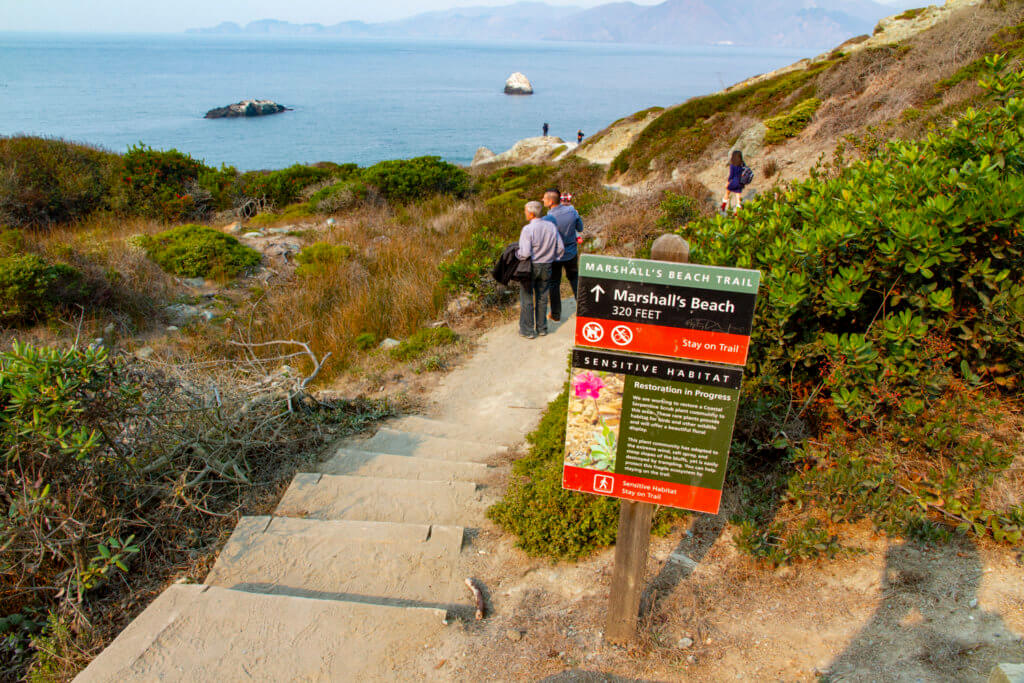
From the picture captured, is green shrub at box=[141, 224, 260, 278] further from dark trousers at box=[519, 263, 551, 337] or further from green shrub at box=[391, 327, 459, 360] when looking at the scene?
dark trousers at box=[519, 263, 551, 337]

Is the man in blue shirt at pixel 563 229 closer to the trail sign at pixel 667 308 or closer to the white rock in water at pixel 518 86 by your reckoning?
the trail sign at pixel 667 308

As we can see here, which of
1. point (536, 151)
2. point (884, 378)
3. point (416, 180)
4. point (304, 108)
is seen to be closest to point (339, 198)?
point (416, 180)

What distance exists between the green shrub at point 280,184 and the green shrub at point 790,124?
14059mm

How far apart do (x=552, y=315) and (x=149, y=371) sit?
5.41 meters

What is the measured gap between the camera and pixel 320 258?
1236 cm

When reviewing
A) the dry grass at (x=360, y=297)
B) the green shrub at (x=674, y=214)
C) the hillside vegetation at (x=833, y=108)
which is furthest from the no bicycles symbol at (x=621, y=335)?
the hillside vegetation at (x=833, y=108)

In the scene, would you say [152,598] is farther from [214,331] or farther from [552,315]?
[214,331]

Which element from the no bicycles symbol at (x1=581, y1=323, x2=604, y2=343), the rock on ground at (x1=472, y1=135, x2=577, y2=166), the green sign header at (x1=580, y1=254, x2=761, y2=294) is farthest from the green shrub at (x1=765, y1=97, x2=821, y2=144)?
the no bicycles symbol at (x1=581, y1=323, x2=604, y2=343)

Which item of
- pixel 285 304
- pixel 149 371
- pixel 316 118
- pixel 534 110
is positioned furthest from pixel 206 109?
pixel 149 371

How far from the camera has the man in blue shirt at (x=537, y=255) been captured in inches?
305

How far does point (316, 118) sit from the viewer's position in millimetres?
62219

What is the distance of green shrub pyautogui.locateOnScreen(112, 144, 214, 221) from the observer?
16.8m

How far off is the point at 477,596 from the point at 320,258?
33.0 feet

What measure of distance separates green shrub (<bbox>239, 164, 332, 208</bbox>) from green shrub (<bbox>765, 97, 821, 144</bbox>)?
1406 centimetres
